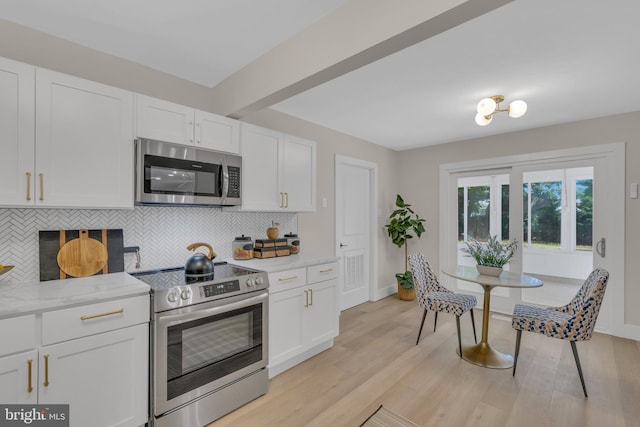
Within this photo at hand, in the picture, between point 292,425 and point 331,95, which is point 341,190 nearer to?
point 331,95

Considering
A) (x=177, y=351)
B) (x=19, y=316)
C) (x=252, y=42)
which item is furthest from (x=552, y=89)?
(x=19, y=316)

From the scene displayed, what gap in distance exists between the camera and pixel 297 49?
2.02 m

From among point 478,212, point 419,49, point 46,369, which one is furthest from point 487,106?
point 46,369

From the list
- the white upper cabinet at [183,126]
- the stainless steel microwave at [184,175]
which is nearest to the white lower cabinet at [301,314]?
the stainless steel microwave at [184,175]

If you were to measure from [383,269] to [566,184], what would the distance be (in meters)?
2.64

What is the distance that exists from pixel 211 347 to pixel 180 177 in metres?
1.19

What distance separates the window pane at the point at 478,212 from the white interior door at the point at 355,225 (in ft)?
4.66

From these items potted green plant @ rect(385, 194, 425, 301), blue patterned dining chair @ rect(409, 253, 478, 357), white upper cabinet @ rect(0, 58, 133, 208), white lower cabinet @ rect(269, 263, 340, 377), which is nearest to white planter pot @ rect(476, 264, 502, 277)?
blue patterned dining chair @ rect(409, 253, 478, 357)

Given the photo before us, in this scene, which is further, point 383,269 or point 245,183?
point 383,269

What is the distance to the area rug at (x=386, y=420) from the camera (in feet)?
6.31

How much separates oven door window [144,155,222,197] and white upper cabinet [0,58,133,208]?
0.40 feet

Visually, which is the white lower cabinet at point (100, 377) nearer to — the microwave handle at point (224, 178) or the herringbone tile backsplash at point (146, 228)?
the herringbone tile backsplash at point (146, 228)

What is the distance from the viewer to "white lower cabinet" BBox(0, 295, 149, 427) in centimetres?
140

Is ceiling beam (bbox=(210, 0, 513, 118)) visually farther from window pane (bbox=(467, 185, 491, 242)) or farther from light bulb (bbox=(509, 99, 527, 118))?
window pane (bbox=(467, 185, 491, 242))
